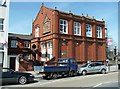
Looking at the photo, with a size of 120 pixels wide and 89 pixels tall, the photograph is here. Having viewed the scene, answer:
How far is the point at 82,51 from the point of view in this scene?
41625 mm

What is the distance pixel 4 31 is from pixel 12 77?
444 inches

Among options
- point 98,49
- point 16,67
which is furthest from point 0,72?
point 98,49

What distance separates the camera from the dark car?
63.8ft

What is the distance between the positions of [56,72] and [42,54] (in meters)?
17.9

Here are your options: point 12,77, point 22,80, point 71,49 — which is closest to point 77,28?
point 71,49

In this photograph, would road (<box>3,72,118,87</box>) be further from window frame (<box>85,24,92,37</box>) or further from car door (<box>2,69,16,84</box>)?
window frame (<box>85,24,92,37</box>)

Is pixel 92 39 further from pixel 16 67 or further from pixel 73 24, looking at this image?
pixel 16 67

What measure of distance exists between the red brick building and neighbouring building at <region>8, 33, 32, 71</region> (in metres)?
2.21

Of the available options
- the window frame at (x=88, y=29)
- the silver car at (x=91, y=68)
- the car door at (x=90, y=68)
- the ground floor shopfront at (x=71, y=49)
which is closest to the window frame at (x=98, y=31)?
the ground floor shopfront at (x=71, y=49)

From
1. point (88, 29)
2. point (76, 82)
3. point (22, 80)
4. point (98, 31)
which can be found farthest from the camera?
point (98, 31)

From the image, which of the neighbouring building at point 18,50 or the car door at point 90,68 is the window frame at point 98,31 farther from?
the car door at point 90,68

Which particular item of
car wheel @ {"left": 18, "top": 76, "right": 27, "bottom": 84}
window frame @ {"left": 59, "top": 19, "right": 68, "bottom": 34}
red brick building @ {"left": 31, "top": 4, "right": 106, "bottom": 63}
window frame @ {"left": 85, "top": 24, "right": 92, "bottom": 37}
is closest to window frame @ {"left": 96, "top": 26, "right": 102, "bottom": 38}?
red brick building @ {"left": 31, "top": 4, "right": 106, "bottom": 63}

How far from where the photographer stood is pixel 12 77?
1991cm

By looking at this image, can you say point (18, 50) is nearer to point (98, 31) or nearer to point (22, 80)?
point (98, 31)
